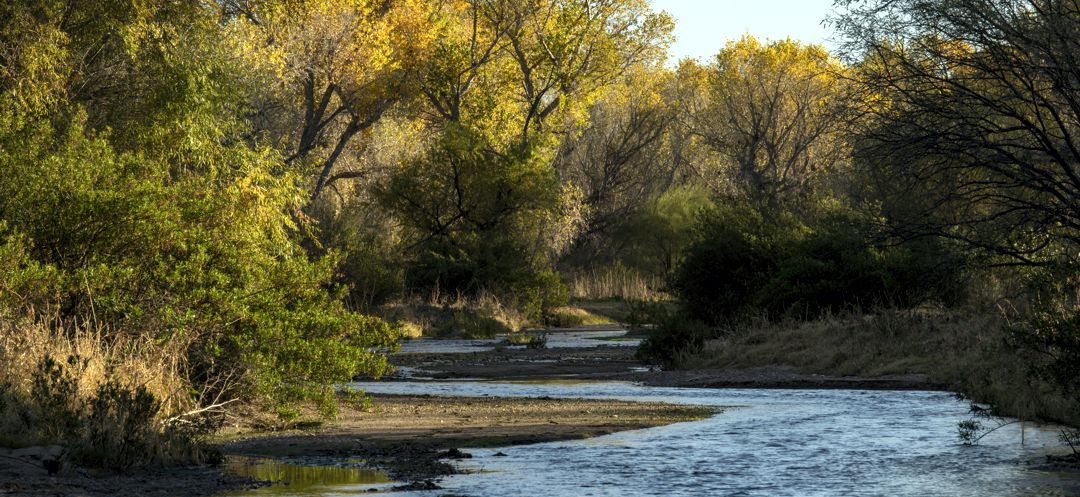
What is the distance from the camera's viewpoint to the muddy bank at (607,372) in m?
26.2

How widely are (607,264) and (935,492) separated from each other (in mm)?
57579

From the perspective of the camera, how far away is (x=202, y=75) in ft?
78.8

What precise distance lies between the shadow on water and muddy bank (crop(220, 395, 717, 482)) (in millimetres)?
294

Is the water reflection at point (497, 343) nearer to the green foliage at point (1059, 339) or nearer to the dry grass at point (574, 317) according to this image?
the dry grass at point (574, 317)

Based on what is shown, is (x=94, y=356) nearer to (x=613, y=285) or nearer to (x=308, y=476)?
(x=308, y=476)

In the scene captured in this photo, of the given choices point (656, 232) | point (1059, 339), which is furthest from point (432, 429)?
point (656, 232)

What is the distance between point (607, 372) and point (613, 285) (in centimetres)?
3361

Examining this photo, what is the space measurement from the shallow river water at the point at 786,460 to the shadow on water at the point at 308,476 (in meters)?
0.09

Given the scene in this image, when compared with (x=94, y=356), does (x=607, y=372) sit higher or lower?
lower

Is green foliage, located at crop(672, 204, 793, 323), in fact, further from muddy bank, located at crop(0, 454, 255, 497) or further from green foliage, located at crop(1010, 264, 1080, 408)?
muddy bank, located at crop(0, 454, 255, 497)

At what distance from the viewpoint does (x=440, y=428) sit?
18219mm

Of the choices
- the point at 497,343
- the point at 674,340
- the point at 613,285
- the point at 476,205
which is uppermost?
the point at 476,205

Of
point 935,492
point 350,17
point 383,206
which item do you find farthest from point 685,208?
point 935,492

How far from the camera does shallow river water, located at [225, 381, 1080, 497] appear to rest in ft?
42.1
